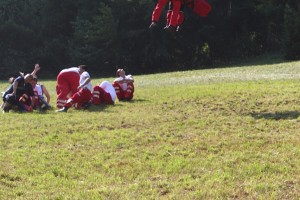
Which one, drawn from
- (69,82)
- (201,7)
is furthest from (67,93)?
(201,7)

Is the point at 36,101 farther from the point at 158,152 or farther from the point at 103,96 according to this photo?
the point at 158,152

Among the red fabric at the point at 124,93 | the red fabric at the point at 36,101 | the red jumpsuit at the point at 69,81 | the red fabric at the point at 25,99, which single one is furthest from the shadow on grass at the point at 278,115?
the red fabric at the point at 36,101

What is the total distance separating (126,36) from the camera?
139 ft

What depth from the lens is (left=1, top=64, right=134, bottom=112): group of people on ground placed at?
47.4 feet

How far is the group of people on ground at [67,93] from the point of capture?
14438mm

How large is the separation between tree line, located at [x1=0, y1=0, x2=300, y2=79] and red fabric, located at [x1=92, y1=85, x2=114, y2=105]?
1028 inches

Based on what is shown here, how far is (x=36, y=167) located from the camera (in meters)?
7.25

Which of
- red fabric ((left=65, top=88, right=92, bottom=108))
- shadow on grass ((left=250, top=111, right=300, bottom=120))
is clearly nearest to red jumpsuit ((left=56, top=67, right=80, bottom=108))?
red fabric ((left=65, top=88, right=92, bottom=108))

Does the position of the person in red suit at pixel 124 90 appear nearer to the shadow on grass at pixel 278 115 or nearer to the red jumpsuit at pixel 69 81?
the red jumpsuit at pixel 69 81

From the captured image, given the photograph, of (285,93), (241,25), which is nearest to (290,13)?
(241,25)

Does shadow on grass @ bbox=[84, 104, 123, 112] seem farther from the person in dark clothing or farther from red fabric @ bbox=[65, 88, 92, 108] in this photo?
the person in dark clothing

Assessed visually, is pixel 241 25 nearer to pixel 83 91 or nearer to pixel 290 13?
pixel 290 13

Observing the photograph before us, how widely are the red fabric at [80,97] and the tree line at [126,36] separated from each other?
27.2 m

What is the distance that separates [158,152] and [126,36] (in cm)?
3490
